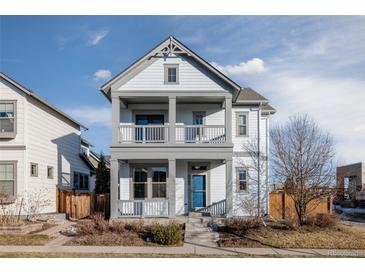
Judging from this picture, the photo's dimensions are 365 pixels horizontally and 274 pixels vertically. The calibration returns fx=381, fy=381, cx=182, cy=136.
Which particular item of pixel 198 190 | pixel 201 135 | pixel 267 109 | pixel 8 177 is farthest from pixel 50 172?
pixel 267 109

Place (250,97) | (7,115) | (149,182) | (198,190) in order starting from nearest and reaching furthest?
(7,115), (149,182), (198,190), (250,97)

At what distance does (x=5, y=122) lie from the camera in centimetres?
1958

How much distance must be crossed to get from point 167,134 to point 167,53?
4186 mm

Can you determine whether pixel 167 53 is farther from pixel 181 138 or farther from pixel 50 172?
pixel 50 172

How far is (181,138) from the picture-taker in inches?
814

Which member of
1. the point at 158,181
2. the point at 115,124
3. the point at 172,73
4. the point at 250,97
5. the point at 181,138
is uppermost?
the point at 172,73

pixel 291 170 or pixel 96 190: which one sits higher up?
pixel 291 170

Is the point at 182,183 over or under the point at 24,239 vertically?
over

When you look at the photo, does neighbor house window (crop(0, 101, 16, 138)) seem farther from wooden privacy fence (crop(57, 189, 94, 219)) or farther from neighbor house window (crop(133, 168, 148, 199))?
neighbor house window (crop(133, 168, 148, 199))

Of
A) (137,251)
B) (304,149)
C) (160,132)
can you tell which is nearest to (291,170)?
(304,149)

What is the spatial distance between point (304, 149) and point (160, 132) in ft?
24.2

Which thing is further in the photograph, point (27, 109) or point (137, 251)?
point (27, 109)
